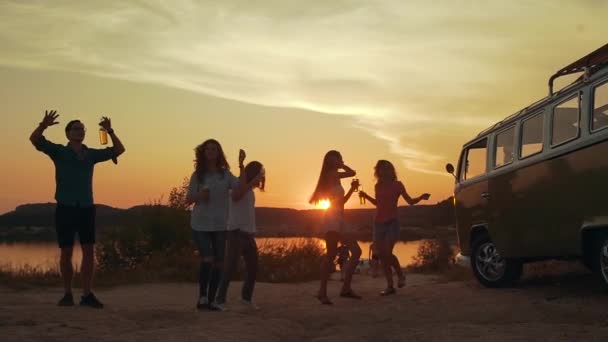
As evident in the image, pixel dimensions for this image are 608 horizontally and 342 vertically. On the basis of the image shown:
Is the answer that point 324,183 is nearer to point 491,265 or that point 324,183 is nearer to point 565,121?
point 491,265

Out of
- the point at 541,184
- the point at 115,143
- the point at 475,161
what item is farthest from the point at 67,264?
the point at 475,161

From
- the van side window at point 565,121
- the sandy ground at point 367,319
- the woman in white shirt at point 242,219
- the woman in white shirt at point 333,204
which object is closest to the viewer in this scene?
the sandy ground at point 367,319

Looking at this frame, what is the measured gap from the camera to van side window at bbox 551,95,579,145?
7.95 meters

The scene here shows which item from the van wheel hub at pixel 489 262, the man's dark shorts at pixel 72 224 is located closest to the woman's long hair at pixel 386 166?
the van wheel hub at pixel 489 262

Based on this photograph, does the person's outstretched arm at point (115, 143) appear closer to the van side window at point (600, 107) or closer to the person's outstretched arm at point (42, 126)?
the person's outstretched arm at point (42, 126)

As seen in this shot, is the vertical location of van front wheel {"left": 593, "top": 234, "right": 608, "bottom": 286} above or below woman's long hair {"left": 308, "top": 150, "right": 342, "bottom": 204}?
below

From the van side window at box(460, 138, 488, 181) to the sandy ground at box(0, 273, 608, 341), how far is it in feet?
5.97

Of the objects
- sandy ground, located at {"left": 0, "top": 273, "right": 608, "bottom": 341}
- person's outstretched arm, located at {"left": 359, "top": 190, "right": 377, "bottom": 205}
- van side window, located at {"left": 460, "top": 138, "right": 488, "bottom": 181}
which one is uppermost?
van side window, located at {"left": 460, "top": 138, "right": 488, "bottom": 181}

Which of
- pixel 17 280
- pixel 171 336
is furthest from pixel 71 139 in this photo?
pixel 17 280

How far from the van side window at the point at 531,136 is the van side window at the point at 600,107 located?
1.26 meters

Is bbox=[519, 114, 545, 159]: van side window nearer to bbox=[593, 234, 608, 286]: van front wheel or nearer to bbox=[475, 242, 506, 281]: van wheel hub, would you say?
bbox=[593, 234, 608, 286]: van front wheel

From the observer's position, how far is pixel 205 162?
871cm

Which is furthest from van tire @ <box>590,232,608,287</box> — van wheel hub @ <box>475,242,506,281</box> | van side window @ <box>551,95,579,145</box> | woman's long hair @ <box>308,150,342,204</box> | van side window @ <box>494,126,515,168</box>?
woman's long hair @ <box>308,150,342,204</box>

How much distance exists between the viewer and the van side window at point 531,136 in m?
8.89
